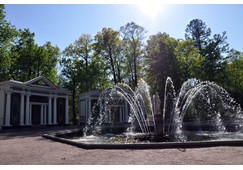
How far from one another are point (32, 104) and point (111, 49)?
51.9 feet

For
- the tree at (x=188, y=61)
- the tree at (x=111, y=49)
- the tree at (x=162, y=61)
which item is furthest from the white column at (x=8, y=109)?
the tree at (x=188, y=61)

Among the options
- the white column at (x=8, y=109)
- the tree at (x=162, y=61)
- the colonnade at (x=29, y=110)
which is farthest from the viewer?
the tree at (x=162, y=61)

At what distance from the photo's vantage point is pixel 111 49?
38.0m

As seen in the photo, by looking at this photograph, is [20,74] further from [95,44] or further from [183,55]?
[183,55]

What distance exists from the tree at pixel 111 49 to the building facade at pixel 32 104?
9.91 metres

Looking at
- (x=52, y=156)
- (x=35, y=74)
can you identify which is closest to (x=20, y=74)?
(x=35, y=74)

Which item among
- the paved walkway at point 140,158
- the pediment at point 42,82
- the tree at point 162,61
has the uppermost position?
the tree at point 162,61

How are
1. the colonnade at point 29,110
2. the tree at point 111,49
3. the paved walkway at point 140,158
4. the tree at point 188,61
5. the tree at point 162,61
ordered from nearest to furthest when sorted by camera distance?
1. the paved walkway at point 140,158
2. the colonnade at point 29,110
3. the tree at point 162,61
4. the tree at point 188,61
5. the tree at point 111,49

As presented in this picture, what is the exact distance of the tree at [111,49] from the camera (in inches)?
1458

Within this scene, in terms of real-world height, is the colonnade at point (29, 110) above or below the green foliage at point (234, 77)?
below

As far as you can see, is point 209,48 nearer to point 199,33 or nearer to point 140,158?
point 199,33

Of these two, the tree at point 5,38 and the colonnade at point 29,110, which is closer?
the colonnade at point 29,110

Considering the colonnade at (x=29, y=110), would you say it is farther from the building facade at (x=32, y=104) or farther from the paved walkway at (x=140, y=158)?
the paved walkway at (x=140, y=158)

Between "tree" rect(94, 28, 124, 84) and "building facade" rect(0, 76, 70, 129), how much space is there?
991 cm
